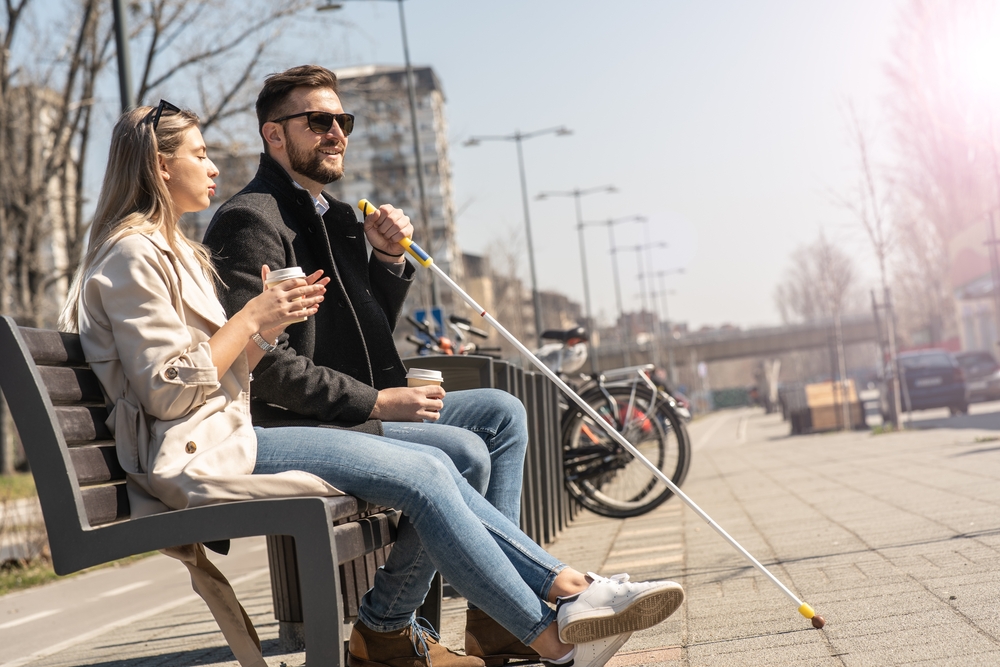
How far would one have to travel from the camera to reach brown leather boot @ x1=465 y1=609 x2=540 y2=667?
3314mm

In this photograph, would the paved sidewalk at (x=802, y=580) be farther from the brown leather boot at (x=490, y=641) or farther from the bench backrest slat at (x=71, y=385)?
the bench backrest slat at (x=71, y=385)

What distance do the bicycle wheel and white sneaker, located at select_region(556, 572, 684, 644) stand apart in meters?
4.48

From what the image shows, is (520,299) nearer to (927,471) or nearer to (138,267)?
(927,471)

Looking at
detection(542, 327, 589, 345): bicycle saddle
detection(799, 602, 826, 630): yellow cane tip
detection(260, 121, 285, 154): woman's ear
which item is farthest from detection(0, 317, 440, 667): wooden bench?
detection(542, 327, 589, 345): bicycle saddle

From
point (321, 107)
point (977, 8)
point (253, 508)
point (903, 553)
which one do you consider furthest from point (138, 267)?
point (977, 8)

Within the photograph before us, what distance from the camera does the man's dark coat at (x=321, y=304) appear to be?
3086 mm

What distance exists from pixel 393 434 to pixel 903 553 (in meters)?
2.49

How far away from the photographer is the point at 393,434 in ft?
10.8

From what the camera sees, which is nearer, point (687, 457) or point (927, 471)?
point (687, 457)

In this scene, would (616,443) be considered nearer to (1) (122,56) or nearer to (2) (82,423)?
(2) (82,423)

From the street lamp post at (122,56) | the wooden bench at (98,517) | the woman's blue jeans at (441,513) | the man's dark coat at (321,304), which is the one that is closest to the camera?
the wooden bench at (98,517)

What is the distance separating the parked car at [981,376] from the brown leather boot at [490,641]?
85.1ft

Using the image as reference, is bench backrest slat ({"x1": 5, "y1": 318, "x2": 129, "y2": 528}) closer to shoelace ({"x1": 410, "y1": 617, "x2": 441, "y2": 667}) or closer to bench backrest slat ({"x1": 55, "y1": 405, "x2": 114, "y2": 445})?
bench backrest slat ({"x1": 55, "y1": 405, "x2": 114, "y2": 445})

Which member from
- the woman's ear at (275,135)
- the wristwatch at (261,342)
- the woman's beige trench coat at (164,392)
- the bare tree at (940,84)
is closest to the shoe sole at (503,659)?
the woman's beige trench coat at (164,392)
